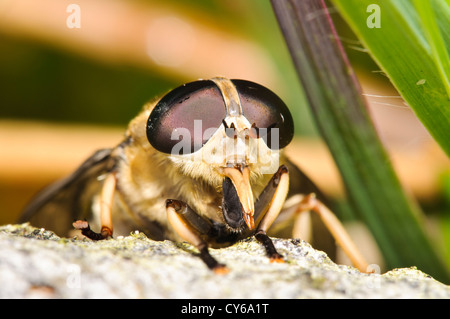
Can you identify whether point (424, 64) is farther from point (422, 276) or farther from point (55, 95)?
point (55, 95)

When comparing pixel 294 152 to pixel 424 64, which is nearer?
pixel 424 64

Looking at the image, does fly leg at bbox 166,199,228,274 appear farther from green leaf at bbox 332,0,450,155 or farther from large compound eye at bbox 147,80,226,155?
green leaf at bbox 332,0,450,155

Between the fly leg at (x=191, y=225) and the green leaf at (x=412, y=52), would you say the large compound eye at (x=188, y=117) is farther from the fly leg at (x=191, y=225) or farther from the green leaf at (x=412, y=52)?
the green leaf at (x=412, y=52)

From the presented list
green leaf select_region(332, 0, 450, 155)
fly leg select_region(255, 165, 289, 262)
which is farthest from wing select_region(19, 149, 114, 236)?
green leaf select_region(332, 0, 450, 155)

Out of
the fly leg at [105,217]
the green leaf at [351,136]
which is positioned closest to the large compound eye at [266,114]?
the green leaf at [351,136]

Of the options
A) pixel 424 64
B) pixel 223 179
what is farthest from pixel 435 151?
pixel 223 179

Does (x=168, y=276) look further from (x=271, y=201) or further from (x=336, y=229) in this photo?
(x=336, y=229)
